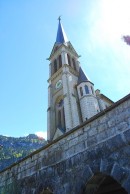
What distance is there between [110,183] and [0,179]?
12.5ft

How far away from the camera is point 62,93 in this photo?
32.7m

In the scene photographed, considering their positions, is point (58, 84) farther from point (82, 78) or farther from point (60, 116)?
point (60, 116)

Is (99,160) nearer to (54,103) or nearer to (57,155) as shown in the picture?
(57,155)

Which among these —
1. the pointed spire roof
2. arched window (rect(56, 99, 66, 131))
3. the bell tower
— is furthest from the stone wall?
the pointed spire roof

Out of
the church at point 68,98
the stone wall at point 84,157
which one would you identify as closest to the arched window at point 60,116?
the church at point 68,98

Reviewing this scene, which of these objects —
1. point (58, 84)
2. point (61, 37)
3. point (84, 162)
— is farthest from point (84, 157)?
point (61, 37)

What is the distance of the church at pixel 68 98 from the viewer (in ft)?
91.4

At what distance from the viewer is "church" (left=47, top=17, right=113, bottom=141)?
2786 cm

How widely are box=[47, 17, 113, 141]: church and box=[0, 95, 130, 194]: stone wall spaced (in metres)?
20.7

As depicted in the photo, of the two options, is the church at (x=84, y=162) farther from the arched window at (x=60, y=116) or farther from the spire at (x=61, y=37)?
the spire at (x=61, y=37)

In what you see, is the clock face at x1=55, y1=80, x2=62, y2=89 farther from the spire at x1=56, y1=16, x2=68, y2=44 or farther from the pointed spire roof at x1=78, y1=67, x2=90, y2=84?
the spire at x1=56, y1=16, x2=68, y2=44

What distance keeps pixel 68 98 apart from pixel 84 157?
25551mm

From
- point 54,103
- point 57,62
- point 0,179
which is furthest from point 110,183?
point 57,62

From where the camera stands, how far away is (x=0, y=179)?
645 cm
